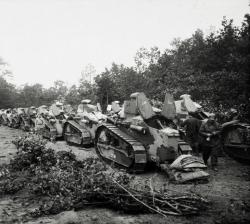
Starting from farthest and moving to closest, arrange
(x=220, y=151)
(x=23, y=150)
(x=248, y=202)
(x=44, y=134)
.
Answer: (x=44, y=134)
(x=220, y=151)
(x=23, y=150)
(x=248, y=202)

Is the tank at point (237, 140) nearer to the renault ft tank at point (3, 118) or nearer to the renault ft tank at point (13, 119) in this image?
the renault ft tank at point (13, 119)

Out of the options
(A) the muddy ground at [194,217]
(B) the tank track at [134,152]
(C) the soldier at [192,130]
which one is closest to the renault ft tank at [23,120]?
(B) the tank track at [134,152]

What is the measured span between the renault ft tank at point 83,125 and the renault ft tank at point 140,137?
7.43 ft

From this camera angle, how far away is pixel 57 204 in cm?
568

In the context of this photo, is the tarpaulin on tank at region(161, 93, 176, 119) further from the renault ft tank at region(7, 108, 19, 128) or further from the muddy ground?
the renault ft tank at region(7, 108, 19, 128)

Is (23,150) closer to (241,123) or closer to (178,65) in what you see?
(241,123)

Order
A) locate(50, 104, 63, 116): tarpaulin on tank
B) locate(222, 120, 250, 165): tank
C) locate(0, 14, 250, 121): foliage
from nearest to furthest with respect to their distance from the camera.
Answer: locate(222, 120, 250, 165): tank → locate(50, 104, 63, 116): tarpaulin on tank → locate(0, 14, 250, 121): foliage

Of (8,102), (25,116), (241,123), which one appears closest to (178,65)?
(25,116)

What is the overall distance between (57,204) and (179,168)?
312 cm

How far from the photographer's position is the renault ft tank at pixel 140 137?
328 inches

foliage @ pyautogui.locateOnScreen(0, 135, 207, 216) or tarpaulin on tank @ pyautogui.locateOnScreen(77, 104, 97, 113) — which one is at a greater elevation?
tarpaulin on tank @ pyautogui.locateOnScreen(77, 104, 97, 113)

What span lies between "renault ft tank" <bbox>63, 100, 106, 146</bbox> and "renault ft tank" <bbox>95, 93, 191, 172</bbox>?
226cm

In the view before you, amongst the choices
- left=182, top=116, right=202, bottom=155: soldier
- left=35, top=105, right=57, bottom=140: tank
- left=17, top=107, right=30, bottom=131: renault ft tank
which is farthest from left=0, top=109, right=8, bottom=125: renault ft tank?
left=182, top=116, right=202, bottom=155: soldier

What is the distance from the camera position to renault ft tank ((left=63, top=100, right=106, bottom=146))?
12664mm
